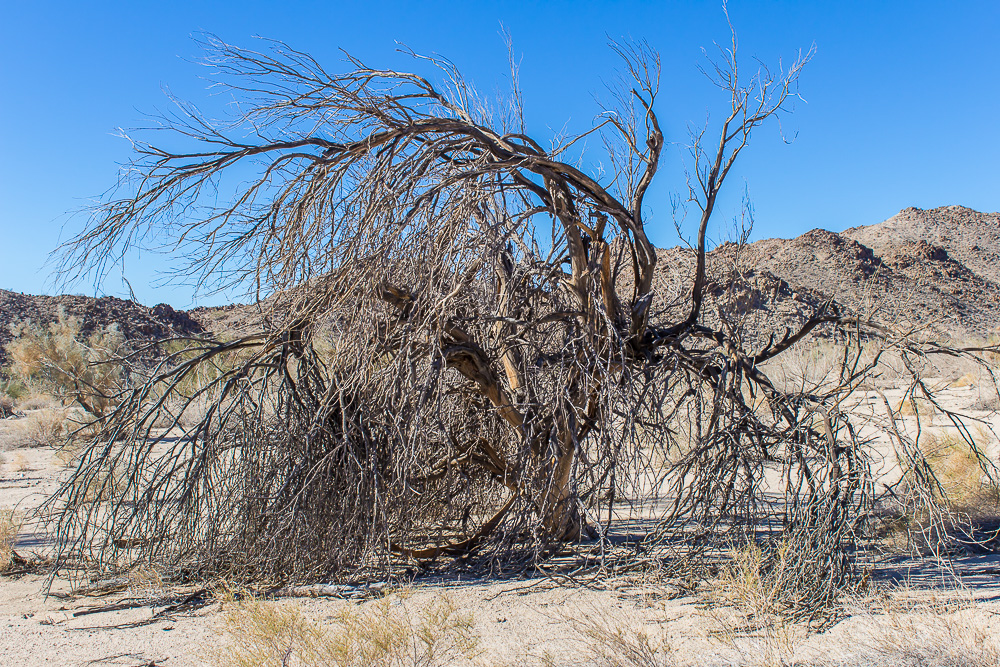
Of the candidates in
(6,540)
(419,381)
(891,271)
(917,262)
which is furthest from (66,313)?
(917,262)

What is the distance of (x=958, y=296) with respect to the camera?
140ft

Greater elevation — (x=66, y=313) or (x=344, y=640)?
(x=66, y=313)

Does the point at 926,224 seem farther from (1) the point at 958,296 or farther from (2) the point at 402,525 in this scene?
(2) the point at 402,525

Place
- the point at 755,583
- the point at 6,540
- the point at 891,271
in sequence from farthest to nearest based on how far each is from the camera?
the point at 891,271, the point at 6,540, the point at 755,583

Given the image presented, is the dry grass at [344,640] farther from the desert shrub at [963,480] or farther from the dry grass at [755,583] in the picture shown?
the desert shrub at [963,480]

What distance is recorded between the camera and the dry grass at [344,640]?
452 centimetres

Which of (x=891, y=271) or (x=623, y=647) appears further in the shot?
(x=891, y=271)

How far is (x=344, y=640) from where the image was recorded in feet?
15.1

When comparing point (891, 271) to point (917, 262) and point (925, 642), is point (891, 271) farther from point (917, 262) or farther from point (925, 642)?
point (925, 642)

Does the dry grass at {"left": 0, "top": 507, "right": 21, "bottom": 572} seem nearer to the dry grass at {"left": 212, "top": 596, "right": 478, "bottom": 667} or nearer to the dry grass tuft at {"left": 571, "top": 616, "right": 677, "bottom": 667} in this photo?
the dry grass at {"left": 212, "top": 596, "right": 478, "bottom": 667}

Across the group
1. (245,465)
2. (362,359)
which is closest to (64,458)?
(245,465)

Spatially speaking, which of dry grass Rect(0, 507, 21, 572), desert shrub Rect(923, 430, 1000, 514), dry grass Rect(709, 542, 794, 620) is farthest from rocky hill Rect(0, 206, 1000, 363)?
dry grass Rect(709, 542, 794, 620)

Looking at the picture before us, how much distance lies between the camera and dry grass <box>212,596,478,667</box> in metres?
4.52

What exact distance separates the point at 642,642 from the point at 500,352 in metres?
2.61
